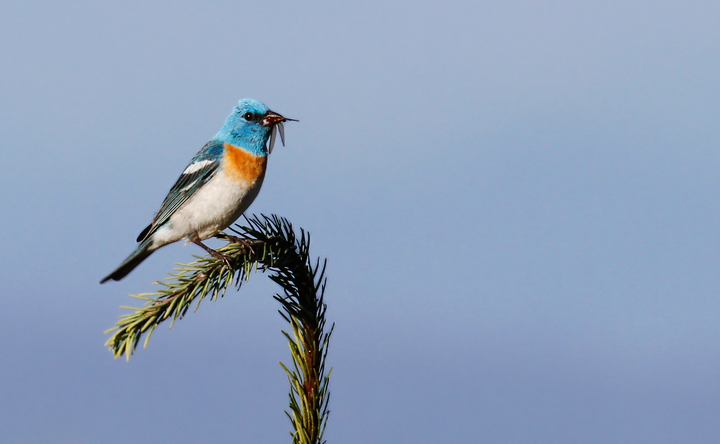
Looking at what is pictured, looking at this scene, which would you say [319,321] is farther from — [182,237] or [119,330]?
[182,237]

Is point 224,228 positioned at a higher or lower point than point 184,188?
lower

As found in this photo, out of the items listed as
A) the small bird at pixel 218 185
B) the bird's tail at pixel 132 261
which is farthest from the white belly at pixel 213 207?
the bird's tail at pixel 132 261

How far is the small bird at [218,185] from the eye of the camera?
539 cm

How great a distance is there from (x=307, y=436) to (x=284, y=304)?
780 millimetres

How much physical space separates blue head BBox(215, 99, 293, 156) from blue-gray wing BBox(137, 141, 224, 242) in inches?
6.6

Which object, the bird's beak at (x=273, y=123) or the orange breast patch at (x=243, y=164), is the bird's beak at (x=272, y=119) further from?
the orange breast patch at (x=243, y=164)

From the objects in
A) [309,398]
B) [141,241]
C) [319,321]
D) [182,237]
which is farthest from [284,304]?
[141,241]

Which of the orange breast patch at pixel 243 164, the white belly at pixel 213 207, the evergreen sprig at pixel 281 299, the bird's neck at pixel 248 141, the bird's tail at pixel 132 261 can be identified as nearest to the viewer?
the evergreen sprig at pixel 281 299

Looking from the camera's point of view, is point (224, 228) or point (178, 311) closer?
point (178, 311)

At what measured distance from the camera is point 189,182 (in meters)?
5.76

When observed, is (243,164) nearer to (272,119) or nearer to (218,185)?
(218,185)

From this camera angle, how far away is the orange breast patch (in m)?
5.52

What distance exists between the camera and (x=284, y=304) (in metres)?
3.95

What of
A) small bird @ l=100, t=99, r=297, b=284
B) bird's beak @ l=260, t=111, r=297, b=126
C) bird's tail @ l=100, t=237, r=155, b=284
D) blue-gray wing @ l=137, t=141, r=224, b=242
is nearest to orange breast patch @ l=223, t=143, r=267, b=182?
small bird @ l=100, t=99, r=297, b=284
